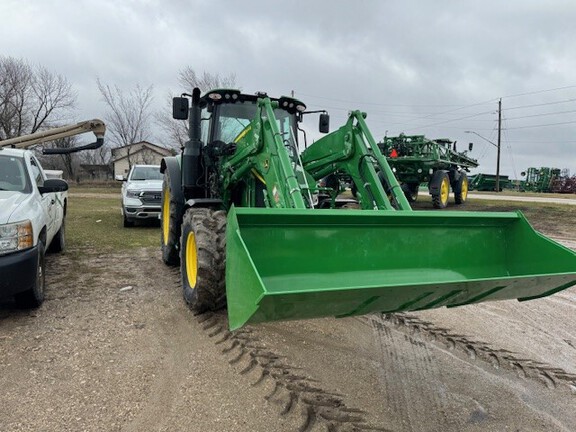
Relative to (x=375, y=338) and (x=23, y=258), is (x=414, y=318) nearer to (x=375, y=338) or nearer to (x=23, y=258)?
(x=375, y=338)

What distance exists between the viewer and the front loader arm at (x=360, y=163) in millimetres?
4616

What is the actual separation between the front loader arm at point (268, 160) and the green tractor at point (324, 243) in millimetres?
11

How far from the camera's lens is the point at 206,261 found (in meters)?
4.09

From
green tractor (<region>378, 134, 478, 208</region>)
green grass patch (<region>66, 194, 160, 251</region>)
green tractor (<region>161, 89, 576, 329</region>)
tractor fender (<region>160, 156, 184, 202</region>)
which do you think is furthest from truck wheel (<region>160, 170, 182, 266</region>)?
green tractor (<region>378, 134, 478, 208</region>)

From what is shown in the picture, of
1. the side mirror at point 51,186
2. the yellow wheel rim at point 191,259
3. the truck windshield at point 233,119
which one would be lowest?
the yellow wheel rim at point 191,259

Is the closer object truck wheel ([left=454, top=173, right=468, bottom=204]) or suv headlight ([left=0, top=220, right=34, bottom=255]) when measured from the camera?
suv headlight ([left=0, top=220, right=34, bottom=255])

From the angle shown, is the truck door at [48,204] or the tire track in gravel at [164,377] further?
the truck door at [48,204]

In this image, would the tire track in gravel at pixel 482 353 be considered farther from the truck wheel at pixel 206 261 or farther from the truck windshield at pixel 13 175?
the truck windshield at pixel 13 175

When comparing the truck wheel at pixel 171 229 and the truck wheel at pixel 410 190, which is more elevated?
the truck wheel at pixel 410 190

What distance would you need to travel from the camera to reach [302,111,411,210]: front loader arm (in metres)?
4.62

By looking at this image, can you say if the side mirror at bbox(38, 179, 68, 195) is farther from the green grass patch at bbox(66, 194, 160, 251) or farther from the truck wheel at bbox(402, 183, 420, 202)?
the truck wheel at bbox(402, 183, 420, 202)

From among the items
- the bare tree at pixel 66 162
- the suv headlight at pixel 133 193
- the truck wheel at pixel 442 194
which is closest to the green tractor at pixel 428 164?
the truck wheel at pixel 442 194

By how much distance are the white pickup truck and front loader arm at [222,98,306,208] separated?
2220mm

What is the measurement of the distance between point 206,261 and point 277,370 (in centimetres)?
117
